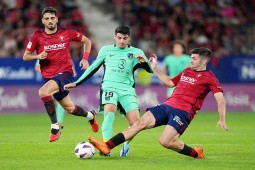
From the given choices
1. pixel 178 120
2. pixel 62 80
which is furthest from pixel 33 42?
pixel 178 120

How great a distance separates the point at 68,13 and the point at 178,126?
16181 millimetres

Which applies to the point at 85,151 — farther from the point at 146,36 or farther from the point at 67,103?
the point at 146,36

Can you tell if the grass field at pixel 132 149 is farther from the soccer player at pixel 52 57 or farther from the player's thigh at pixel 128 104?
the soccer player at pixel 52 57

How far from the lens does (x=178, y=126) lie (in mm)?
10836

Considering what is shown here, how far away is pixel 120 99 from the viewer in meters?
11.6

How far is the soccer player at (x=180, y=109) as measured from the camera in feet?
35.3

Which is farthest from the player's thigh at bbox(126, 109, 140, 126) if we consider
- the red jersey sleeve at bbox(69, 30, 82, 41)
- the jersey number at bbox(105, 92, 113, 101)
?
the red jersey sleeve at bbox(69, 30, 82, 41)

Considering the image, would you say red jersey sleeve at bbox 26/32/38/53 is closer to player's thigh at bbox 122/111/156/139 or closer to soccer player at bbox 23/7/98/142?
soccer player at bbox 23/7/98/142

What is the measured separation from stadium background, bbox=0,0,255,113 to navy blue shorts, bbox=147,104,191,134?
12.2m

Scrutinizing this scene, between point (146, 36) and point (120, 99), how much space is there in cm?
1511

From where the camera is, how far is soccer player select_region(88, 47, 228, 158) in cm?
1076

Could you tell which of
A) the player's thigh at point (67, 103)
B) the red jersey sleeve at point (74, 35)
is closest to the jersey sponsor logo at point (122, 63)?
the red jersey sleeve at point (74, 35)

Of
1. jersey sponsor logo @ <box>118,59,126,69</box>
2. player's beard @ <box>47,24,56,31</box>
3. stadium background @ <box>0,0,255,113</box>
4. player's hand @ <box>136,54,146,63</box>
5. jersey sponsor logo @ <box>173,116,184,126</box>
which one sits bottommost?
stadium background @ <box>0,0,255,113</box>

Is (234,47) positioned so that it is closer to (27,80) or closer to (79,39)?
(27,80)
